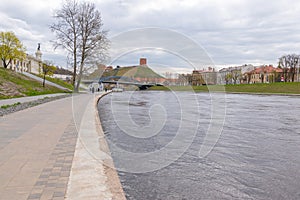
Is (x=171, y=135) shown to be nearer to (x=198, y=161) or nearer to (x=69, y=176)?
(x=198, y=161)

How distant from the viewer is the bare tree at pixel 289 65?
7800 cm

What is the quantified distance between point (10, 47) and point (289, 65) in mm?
74097

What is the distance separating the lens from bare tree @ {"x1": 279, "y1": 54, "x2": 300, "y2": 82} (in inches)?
3071

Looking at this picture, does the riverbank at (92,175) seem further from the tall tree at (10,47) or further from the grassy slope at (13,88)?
the tall tree at (10,47)

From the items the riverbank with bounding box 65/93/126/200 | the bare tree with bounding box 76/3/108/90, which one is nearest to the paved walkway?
the riverbank with bounding box 65/93/126/200

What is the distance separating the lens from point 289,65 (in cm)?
8012

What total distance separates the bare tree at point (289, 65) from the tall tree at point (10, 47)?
7058 cm

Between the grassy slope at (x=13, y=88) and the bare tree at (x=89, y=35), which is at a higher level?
the bare tree at (x=89, y=35)

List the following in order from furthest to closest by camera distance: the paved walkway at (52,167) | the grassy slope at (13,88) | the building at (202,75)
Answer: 1. the grassy slope at (13,88)
2. the building at (202,75)
3. the paved walkway at (52,167)

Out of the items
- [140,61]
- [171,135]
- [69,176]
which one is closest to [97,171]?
[69,176]

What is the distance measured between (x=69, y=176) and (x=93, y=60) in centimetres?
3474

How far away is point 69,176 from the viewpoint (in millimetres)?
3881

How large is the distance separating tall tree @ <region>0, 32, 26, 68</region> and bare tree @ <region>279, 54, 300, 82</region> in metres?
70.6

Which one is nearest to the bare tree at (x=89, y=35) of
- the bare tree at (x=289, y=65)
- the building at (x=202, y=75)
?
the building at (x=202, y=75)
